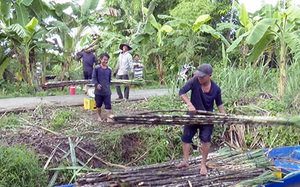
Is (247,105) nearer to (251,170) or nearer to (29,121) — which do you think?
(251,170)

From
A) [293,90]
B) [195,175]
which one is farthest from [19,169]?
[293,90]

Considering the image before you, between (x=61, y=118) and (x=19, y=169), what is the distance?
182 centimetres

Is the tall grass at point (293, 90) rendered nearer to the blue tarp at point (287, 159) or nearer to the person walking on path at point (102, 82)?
the blue tarp at point (287, 159)

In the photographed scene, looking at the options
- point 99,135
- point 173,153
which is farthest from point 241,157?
point 99,135

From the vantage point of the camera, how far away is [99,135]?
17.2 ft

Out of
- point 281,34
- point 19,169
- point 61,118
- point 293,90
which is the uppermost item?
point 281,34

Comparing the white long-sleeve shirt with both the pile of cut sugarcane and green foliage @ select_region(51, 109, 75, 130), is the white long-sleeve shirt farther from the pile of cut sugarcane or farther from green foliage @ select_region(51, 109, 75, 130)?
the pile of cut sugarcane

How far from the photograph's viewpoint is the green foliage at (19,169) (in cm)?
388

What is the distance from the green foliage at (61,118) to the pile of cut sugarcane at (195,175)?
1847mm

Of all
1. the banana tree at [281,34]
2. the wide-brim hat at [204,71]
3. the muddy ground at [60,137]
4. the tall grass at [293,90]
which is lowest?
the muddy ground at [60,137]

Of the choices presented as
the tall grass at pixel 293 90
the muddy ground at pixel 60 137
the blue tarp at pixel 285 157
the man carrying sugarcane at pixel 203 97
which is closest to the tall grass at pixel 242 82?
the tall grass at pixel 293 90

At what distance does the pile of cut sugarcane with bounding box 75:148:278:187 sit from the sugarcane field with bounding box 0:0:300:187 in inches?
0.5

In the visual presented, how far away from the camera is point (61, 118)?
5.73 meters

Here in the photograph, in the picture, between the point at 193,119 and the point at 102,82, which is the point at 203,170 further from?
the point at 102,82
